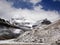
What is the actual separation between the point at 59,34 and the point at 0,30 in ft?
8.56

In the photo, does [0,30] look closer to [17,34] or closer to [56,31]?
[17,34]

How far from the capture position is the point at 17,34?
706 centimetres

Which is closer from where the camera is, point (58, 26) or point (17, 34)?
point (58, 26)

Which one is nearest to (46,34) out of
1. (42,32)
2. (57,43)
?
(42,32)

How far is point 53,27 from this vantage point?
5.89 meters

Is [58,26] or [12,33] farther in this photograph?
[12,33]

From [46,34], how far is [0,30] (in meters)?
2.12

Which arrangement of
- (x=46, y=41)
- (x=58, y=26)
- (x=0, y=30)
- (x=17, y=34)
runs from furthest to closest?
(x=17, y=34)
(x=0, y=30)
(x=58, y=26)
(x=46, y=41)

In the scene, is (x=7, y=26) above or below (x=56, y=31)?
above

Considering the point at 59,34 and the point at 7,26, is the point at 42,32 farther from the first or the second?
the point at 7,26

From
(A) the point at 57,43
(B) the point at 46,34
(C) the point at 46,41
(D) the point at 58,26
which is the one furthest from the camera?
(D) the point at 58,26

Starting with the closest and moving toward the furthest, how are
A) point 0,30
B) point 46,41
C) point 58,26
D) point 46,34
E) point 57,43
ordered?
point 57,43, point 46,41, point 46,34, point 58,26, point 0,30

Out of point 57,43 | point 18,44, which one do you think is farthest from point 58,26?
point 18,44

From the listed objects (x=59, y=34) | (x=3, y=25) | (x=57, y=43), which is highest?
(x=3, y=25)
